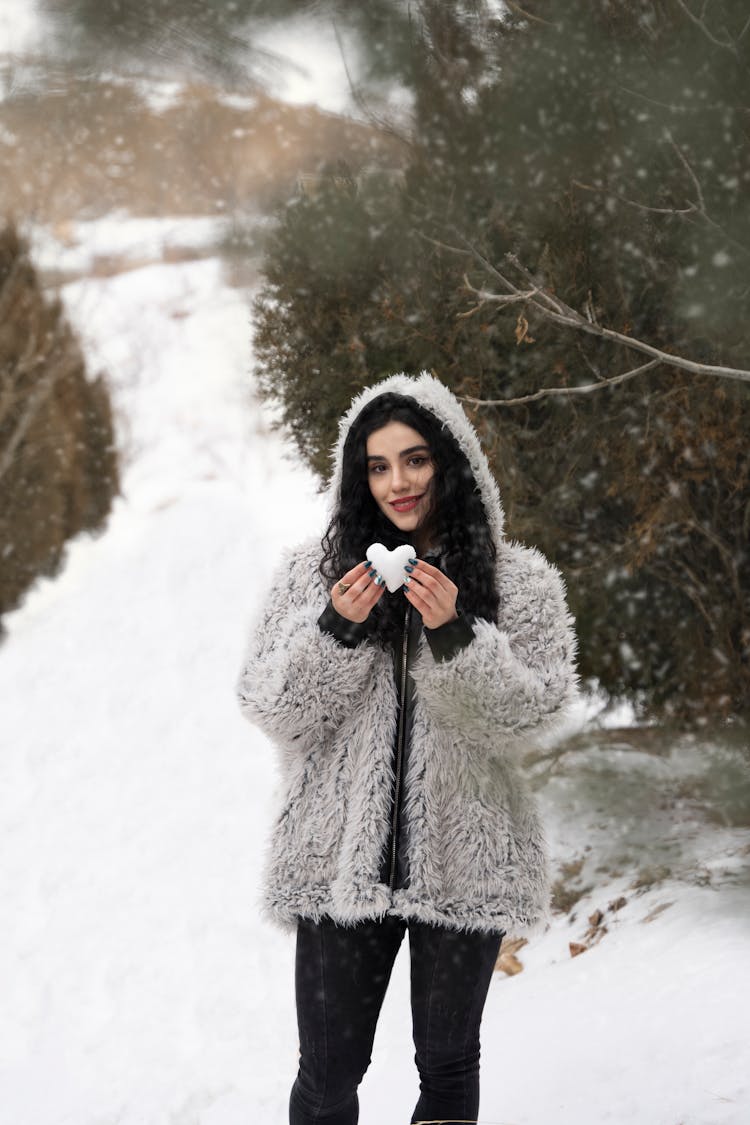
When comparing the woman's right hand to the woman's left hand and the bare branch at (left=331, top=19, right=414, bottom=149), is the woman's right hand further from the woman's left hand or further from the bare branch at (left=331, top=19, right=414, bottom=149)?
the bare branch at (left=331, top=19, right=414, bottom=149)

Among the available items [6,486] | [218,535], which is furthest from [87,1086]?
[218,535]

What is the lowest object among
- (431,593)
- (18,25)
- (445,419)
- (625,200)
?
(431,593)

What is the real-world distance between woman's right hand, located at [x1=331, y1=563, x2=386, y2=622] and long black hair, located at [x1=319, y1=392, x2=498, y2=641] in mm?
106

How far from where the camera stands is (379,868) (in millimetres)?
1565

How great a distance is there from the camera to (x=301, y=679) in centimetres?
159

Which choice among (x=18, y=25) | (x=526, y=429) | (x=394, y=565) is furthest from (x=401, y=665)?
(x=18, y=25)

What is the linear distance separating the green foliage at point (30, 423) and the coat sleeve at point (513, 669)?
28.9 ft

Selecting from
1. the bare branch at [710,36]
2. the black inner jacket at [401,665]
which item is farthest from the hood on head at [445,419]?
the bare branch at [710,36]

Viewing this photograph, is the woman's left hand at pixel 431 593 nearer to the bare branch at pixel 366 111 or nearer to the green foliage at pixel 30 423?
the bare branch at pixel 366 111

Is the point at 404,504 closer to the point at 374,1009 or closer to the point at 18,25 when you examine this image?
the point at 374,1009

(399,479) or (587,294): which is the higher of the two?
(587,294)

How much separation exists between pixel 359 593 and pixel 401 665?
0.20 metres

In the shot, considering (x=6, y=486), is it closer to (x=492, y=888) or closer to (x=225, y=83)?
(x=225, y=83)

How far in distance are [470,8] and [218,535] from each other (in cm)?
935
